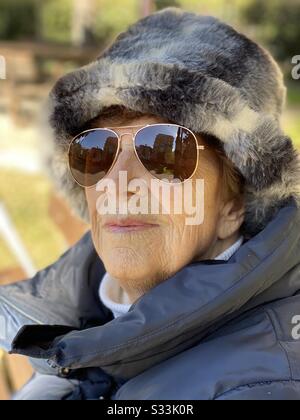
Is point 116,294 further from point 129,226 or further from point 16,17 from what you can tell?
point 16,17

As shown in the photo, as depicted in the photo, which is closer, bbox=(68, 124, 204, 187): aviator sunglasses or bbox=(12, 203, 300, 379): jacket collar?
bbox=(12, 203, 300, 379): jacket collar

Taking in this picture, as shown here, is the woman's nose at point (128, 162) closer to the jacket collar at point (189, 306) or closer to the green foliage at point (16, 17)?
the jacket collar at point (189, 306)

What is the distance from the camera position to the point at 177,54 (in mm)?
1384

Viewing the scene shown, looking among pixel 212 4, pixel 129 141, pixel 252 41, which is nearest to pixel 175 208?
pixel 129 141

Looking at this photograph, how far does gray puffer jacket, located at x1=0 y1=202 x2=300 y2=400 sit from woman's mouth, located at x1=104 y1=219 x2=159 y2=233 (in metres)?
0.15

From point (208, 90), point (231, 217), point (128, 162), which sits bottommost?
point (231, 217)

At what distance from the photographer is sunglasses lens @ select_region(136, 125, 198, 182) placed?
53.9 inches

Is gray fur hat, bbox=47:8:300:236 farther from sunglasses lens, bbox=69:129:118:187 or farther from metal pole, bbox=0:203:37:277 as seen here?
metal pole, bbox=0:203:37:277

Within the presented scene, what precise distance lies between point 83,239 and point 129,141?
581mm

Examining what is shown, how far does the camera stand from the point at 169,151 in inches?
54.2

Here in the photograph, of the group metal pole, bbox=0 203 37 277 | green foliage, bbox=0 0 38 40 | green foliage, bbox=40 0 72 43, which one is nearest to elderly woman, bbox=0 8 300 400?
metal pole, bbox=0 203 37 277

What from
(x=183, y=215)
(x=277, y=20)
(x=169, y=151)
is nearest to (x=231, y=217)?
(x=183, y=215)

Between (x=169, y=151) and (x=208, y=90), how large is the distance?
0.17 m
